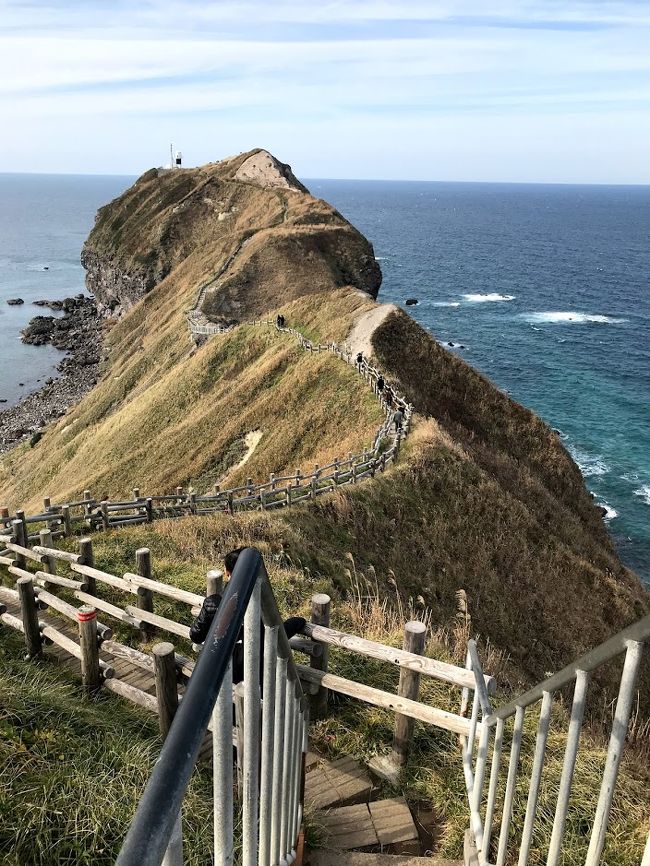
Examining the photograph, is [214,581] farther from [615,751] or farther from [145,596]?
[615,751]

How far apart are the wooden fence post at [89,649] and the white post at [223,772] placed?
4591 mm

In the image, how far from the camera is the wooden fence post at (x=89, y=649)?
6719 millimetres

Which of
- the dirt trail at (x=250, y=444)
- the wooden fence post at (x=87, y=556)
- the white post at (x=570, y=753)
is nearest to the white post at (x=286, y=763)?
→ the white post at (x=570, y=753)

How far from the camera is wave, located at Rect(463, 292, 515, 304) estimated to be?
10106 cm

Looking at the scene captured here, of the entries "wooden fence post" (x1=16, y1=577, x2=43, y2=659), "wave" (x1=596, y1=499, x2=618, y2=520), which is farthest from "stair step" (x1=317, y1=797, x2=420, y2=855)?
"wave" (x1=596, y1=499, x2=618, y2=520)

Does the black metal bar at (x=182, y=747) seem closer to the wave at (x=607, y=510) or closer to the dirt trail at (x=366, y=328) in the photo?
the dirt trail at (x=366, y=328)

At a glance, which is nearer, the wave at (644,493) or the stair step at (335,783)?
the stair step at (335,783)

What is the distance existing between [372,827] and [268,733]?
2.43 m

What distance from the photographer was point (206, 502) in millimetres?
19000

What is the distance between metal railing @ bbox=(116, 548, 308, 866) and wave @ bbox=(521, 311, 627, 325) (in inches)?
3559

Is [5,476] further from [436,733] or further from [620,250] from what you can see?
[620,250]

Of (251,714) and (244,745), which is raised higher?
(251,714)

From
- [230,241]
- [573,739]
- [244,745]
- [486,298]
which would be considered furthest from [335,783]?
[486,298]

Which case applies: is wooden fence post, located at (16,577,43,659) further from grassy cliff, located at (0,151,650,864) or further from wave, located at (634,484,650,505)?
wave, located at (634,484,650,505)
